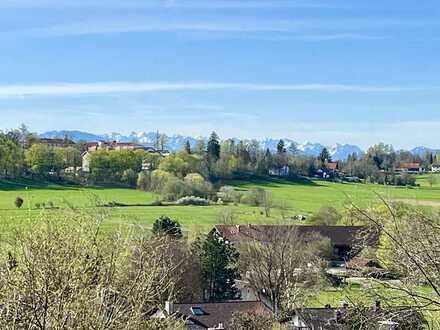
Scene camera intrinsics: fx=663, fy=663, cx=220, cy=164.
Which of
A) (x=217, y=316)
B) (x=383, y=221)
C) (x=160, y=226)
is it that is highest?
(x=383, y=221)

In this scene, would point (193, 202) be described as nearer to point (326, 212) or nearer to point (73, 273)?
point (326, 212)

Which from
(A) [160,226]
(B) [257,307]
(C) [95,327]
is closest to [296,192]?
(A) [160,226]

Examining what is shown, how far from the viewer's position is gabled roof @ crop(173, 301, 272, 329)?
26562 millimetres

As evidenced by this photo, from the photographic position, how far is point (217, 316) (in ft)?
88.9

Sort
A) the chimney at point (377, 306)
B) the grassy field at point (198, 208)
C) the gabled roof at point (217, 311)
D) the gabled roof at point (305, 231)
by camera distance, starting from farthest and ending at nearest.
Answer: the grassy field at point (198, 208)
the gabled roof at point (305, 231)
the gabled roof at point (217, 311)
the chimney at point (377, 306)

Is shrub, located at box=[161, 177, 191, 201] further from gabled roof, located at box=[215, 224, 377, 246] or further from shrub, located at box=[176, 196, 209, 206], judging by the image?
gabled roof, located at box=[215, 224, 377, 246]

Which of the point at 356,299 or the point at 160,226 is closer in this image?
the point at 356,299

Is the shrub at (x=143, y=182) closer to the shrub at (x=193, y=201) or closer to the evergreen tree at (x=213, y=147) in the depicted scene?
the shrub at (x=193, y=201)

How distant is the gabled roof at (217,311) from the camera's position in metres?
26.6

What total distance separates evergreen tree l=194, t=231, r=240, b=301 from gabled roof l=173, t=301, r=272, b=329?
6.41 m

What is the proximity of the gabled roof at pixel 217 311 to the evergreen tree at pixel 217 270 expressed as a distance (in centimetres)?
641

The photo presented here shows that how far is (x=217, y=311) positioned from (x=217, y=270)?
7.66 metres

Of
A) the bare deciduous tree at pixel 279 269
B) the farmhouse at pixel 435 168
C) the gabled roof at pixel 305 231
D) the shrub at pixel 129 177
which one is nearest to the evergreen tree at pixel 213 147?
the shrub at pixel 129 177

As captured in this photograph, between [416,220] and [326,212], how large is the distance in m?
57.8
